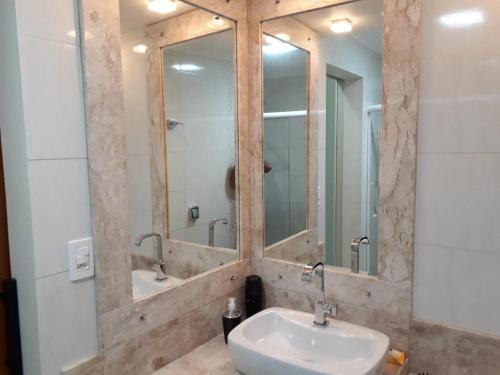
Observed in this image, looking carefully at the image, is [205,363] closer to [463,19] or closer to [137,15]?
[137,15]

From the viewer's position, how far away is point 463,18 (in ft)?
3.82

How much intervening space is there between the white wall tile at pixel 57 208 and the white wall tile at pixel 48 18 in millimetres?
326

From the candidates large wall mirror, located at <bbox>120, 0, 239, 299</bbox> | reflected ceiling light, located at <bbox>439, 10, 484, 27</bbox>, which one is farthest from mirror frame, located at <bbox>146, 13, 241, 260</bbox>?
reflected ceiling light, located at <bbox>439, 10, 484, 27</bbox>

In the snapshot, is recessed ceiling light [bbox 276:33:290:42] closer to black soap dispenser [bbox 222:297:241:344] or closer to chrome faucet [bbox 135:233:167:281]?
chrome faucet [bbox 135:233:167:281]

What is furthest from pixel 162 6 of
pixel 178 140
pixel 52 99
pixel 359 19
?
pixel 359 19

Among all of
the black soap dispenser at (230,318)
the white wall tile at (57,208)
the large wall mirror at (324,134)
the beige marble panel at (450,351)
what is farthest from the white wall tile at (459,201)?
the white wall tile at (57,208)

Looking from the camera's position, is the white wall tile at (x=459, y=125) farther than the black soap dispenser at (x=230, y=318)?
No

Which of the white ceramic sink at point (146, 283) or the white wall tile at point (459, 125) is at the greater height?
the white wall tile at point (459, 125)

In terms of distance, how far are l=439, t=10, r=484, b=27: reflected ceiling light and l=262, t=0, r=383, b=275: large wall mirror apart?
0.22 m

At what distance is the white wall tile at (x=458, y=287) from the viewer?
1.19 meters

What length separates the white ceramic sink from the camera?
125 cm

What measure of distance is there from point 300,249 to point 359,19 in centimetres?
96

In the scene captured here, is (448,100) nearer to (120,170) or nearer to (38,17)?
(120,170)

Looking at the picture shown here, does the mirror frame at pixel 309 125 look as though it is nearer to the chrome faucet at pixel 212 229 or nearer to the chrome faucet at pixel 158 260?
the chrome faucet at pixel 212 229
